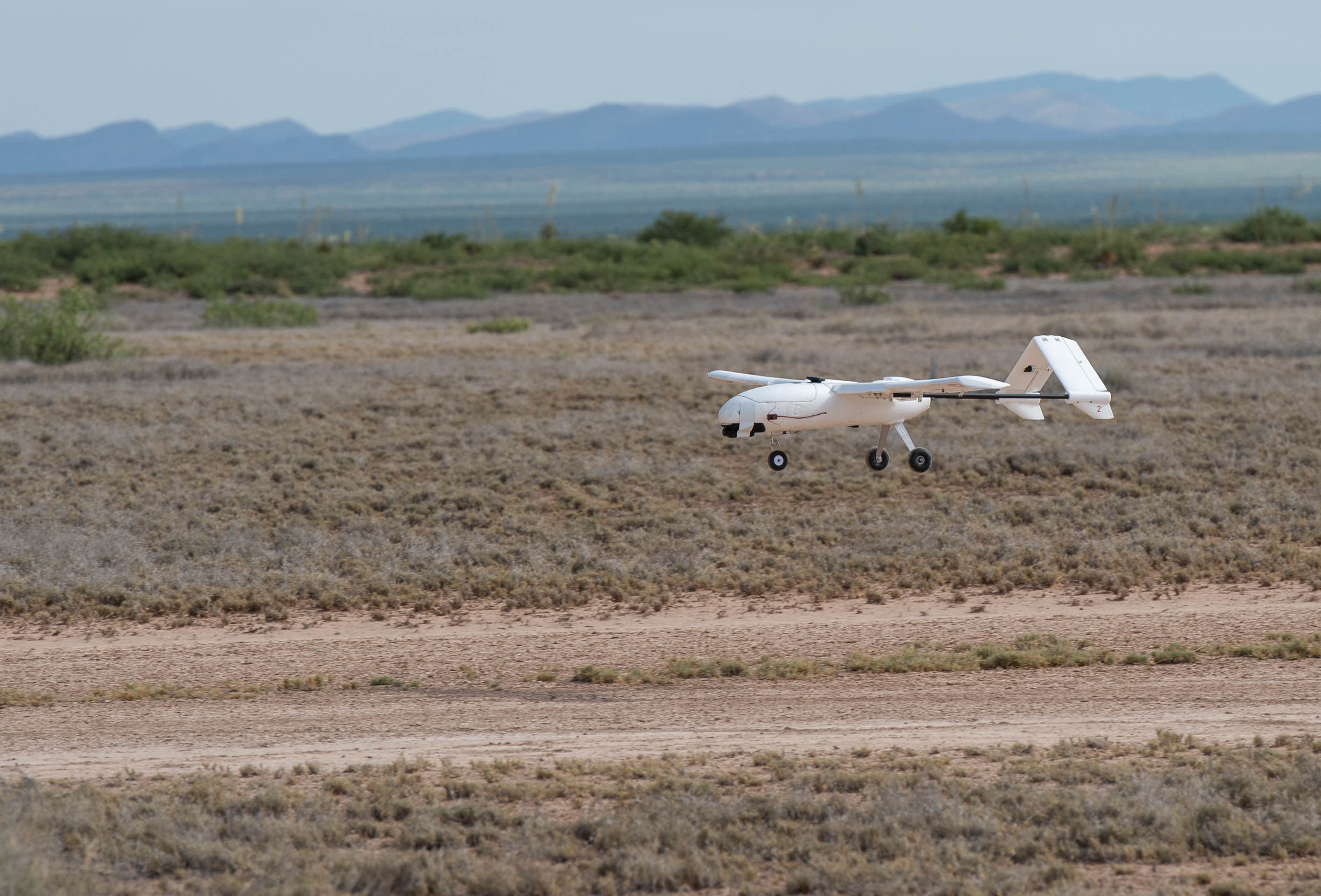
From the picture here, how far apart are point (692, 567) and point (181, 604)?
7.11 meters

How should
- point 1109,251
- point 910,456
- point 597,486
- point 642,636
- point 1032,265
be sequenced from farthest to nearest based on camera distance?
point 1109,251 < point 1032,265 < point 597,486 < point 642,636 < point 910,456

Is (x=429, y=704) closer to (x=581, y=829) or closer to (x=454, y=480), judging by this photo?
(x=581, y=829)

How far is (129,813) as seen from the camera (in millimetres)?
10367

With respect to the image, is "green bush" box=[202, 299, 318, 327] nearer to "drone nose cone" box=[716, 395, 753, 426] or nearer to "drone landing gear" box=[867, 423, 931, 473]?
"drone nose cone" box=[716, 395, 753, 426]

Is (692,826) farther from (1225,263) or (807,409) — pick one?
(1225,263)

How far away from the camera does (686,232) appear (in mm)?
87938

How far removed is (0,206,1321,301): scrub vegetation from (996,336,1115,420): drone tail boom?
4537cm

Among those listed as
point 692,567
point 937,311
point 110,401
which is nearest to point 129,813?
point 692,567

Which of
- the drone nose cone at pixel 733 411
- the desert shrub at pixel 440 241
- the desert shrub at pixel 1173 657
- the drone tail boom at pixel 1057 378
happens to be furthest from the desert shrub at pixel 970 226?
the drone nose cone at pixel 733 411

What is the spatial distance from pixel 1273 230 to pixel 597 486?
6980cm

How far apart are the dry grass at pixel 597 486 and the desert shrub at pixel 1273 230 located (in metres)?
47.4

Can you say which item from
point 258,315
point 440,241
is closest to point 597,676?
point 258,315

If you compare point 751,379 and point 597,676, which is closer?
point 751,379

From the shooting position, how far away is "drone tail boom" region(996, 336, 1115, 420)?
802cm
